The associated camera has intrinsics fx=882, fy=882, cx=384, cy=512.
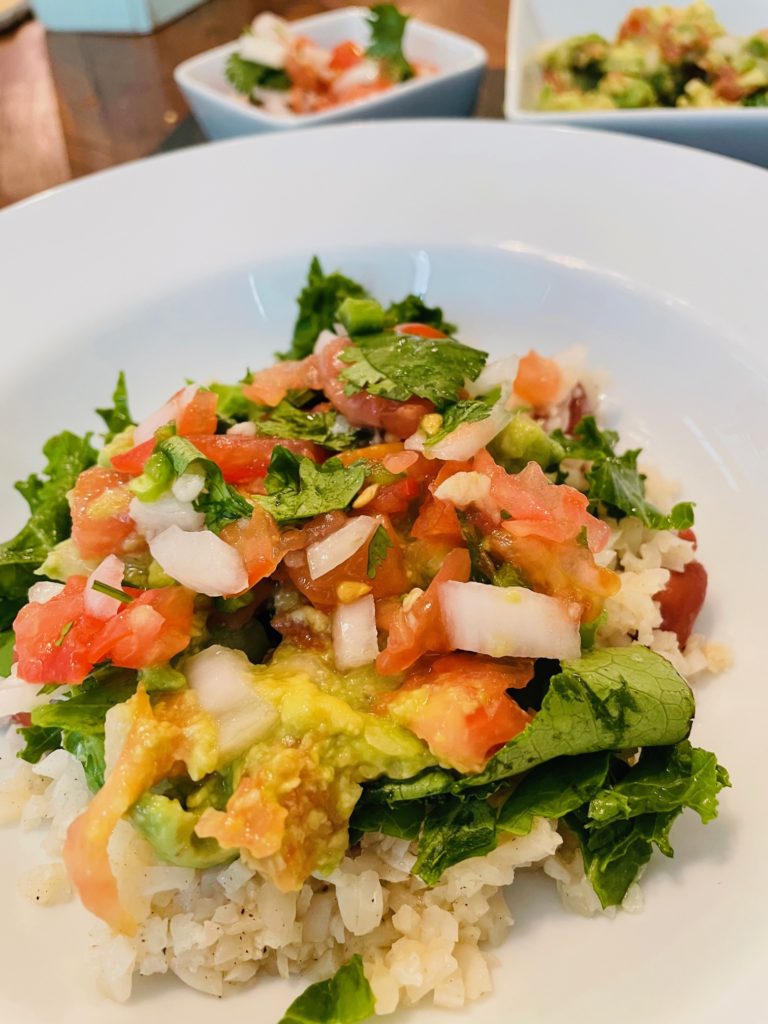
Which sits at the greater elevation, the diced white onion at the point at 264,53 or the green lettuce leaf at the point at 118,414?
the diced white onion at the point at 264,53

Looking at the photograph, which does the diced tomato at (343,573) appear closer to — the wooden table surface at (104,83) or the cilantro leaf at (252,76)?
the cilantro leaf at (252,76)

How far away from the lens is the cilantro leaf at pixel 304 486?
206cm

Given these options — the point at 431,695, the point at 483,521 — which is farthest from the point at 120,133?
the point at 431,695

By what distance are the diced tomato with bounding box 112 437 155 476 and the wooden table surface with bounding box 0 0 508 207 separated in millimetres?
2895

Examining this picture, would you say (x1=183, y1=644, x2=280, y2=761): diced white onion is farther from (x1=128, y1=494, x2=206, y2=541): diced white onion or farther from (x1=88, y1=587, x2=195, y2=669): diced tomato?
(x1=128, y1=494, x2=206, y2=541): diced white onion

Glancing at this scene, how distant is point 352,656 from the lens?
193 centimetres

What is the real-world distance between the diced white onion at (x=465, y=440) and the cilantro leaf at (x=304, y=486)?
0.57 feet

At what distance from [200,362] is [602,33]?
3.11 m

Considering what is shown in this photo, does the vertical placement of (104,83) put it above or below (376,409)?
below

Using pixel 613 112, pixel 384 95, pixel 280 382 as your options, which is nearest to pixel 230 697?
pixel 280 382

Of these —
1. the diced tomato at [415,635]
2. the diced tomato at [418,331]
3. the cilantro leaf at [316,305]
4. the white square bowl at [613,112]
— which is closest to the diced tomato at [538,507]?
the diced tomato at [415,635]

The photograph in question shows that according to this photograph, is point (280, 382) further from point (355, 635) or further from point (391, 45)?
point (391, 45)

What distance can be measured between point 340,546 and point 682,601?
97cm

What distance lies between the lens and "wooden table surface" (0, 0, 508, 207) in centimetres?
482
